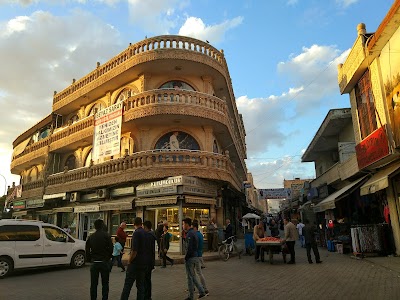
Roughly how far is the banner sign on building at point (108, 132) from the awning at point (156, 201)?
3276 mm

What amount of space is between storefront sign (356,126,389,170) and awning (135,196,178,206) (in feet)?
28.0

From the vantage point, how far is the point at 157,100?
54.2 ft

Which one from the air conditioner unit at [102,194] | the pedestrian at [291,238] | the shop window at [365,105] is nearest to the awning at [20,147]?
the air conditioner unit at [102,194]

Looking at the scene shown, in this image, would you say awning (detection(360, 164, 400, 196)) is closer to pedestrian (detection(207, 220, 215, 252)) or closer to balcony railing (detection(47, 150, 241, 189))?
balcony railing (detection(47, 150, 241, 189))

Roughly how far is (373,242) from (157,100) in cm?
1185

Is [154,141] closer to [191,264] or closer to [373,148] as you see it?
[373,148]

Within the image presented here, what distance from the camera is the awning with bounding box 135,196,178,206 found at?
1475cm

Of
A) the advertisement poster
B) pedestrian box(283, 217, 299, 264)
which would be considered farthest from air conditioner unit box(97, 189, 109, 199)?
the advertisement poster

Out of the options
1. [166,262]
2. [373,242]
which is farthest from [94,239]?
[373,242]

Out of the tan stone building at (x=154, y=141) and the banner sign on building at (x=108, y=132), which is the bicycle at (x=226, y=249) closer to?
the tan stone building at (x=154, y=141)

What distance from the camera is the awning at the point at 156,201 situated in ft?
48.4

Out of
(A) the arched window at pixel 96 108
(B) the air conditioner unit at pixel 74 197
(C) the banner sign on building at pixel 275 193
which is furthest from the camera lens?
(C) the banner sign on building at pixel 275 193

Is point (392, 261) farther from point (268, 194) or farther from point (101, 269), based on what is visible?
point (268, 194)

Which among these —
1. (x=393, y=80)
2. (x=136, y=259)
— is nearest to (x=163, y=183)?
(x=136, y=259)
